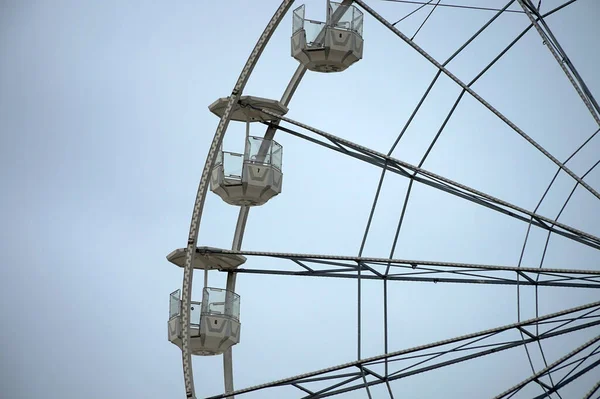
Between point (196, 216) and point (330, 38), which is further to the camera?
point (330, 38)

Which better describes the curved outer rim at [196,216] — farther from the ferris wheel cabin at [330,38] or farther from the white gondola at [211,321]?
the ferris wheel cabin at [330,38]

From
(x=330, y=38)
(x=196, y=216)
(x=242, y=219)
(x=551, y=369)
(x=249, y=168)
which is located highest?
(x=330, y=38)

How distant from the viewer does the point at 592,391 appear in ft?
70.9

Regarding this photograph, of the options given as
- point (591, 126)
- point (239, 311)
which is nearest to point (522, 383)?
point (239, 311)

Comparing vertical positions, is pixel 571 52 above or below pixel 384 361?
above

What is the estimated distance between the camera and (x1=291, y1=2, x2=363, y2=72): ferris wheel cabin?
29.0 meters

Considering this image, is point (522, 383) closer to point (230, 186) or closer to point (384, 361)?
point (384, 361)

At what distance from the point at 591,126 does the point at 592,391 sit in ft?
45.4

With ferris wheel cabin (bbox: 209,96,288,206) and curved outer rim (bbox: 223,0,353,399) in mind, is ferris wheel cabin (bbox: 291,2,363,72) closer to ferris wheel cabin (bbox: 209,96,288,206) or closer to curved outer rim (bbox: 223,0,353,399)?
curved outer rim (bbox: 223,0,353,399)

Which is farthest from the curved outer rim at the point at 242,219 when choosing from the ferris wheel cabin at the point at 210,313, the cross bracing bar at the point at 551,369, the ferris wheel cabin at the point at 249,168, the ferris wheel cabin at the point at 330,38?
the cross bracing bar at the point at 551,369

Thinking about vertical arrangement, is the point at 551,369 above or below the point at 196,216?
below

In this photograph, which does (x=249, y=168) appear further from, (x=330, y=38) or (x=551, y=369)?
(x=551, y=369)

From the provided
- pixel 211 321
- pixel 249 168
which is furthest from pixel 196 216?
pixel 249 168

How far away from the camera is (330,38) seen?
2909 centimetres
